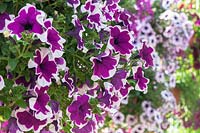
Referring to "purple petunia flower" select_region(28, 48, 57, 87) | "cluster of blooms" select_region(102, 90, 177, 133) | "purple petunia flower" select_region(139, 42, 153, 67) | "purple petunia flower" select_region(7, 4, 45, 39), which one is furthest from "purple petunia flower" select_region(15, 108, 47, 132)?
"cluster of blooms" select_region(102, 90, 177, 133)

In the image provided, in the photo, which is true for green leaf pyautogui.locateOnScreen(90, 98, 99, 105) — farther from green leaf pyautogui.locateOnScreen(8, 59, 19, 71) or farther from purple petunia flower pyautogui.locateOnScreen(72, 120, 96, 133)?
green leaf pyautogui.locateOnScreen(8, 59, 19, 71)

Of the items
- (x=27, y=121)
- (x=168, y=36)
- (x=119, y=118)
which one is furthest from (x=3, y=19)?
(x=168, y=36)

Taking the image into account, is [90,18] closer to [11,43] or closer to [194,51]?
[11,43]

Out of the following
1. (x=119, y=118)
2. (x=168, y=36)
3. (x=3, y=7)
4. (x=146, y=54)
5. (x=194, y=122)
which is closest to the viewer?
(x=3, y=7)

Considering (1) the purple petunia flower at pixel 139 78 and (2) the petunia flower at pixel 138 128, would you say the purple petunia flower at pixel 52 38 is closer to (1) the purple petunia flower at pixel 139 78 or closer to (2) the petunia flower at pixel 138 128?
(1) the purple petunia flower at pixel 139 78

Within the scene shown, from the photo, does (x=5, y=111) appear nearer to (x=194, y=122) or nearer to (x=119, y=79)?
(x=119, y=79)

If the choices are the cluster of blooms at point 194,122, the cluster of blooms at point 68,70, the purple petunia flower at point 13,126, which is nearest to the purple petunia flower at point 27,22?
the cluster of blooms at point 68,70
